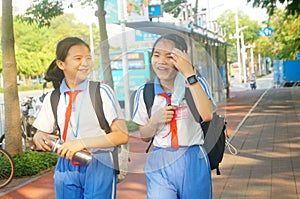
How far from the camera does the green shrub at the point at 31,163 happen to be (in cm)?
771

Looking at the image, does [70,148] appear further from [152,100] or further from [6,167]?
[6,167]

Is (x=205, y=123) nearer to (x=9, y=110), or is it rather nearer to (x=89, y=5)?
(x=89, y=5)

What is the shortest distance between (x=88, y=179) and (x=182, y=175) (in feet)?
1.55

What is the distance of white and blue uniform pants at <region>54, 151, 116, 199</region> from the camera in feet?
8.89

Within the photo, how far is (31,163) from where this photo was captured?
7.84 metres

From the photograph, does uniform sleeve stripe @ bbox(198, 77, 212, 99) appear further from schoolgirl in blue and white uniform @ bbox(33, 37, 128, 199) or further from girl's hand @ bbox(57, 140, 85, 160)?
girl's hand @ bbox(57, 140, 85, 160)

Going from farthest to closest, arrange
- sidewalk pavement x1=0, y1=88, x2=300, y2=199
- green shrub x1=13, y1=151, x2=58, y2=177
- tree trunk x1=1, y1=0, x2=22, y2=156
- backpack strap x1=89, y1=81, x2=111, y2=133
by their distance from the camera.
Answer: tree trunk x1=1, y1=0, x2=22, y2=156, green shrub x1=13, y1=151, x2=58, y2=177, sidewalk pavement x1=0, y1=88, x2=300, y2=199, backpack strap x1=89, y1=81, x2=111, y2=133

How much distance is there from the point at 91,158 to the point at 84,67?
17.4 inches

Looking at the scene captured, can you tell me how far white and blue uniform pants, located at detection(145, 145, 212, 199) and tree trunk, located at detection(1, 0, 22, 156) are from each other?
558cm

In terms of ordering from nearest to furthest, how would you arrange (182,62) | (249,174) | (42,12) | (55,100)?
(182,62) < (55,100) < (249,174) < (42,12)

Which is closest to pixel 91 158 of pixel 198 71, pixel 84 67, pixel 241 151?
pixel 84 67

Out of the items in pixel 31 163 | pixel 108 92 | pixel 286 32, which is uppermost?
pixel 286 32

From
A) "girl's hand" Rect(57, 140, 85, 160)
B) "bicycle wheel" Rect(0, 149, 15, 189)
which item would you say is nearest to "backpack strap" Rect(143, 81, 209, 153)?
"girl's hand" Rect(57, 140, 85, 160)

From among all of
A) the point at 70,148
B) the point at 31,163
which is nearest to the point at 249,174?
the point at 31,163
